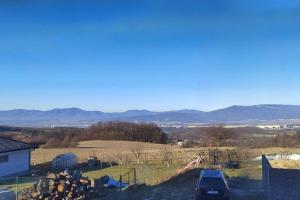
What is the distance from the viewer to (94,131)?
110438 mm

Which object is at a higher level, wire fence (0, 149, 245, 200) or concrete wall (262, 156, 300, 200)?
concrete wall (262, 156, 300, 200)

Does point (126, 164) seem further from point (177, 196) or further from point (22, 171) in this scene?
point (177, 196)

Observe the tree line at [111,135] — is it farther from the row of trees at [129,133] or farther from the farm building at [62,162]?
the farm building at [62,162]

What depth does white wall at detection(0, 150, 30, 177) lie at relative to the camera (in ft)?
145

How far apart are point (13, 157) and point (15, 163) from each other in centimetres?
66

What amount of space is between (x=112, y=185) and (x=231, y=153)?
993 inches

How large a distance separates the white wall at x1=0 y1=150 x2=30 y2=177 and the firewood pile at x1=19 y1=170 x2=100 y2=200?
60.7 feet

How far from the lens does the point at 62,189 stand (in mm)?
25953

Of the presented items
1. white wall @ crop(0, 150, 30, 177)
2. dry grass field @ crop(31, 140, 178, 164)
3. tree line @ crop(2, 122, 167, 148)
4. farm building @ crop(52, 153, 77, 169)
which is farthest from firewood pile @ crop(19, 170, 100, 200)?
tree line @ crop(2, 122, 167, 148)

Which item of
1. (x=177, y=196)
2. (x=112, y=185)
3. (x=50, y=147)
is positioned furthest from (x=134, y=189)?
(x=50, y=147)

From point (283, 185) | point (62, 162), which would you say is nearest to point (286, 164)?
point (283, 185)

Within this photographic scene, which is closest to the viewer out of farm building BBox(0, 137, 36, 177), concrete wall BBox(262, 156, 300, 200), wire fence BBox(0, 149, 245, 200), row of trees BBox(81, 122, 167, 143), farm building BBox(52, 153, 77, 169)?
concrete wall BBox(262, 156, 300, 200)

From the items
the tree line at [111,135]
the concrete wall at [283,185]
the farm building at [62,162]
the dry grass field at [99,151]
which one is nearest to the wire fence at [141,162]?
the farm building at [62,162]

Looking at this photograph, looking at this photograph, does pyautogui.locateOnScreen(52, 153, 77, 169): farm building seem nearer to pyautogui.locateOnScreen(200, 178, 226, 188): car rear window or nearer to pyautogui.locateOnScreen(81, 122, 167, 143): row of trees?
pyautogui.locateOnScreen(200, 178, 226, 188): car rear window
